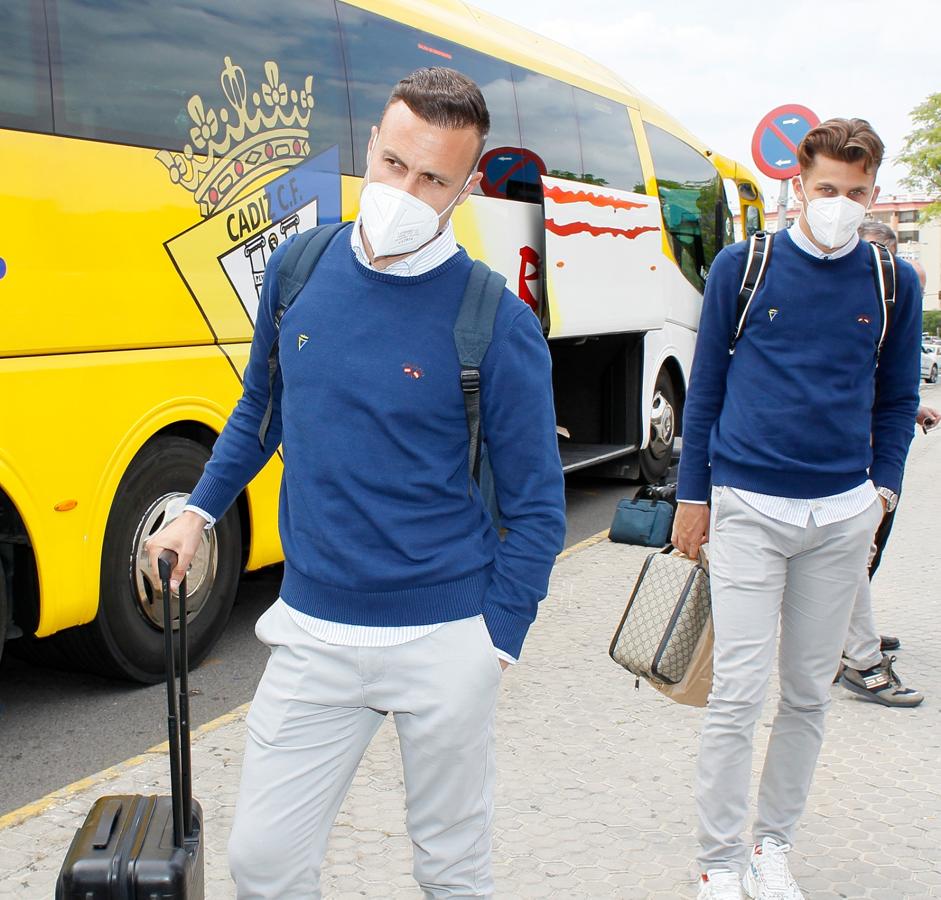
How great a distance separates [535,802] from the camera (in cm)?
382

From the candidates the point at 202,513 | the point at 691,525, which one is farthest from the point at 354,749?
the point at 691,525

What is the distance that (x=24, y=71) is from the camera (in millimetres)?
4375

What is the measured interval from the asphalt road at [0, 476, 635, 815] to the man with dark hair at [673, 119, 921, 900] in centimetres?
232

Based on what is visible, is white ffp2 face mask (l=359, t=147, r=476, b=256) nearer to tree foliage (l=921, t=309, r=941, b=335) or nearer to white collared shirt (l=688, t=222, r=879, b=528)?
white collared shirt (l=688, t=222, r=879, b=528)

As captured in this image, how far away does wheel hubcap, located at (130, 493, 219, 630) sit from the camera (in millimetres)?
4926

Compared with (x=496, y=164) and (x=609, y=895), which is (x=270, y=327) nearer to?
(x=609, y=895)

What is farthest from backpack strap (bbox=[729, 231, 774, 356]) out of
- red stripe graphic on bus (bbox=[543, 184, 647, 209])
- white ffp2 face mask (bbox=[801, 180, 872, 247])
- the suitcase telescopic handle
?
red stripe graphic on bus (bbox=[543, 184, 647, 209])

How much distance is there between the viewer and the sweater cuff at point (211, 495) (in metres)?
2.36

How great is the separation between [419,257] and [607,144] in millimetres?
7647

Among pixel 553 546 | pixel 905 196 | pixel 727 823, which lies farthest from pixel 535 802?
pixel 905 196

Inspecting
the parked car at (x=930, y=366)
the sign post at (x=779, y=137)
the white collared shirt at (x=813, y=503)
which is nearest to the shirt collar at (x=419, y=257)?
the white collared shirt at (x=813, y=503)

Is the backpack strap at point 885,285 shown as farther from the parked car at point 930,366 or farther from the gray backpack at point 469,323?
the parked car at point 930,366

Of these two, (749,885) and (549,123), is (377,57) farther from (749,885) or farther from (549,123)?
(749,885)

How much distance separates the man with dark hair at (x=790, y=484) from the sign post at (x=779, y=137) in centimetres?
795
